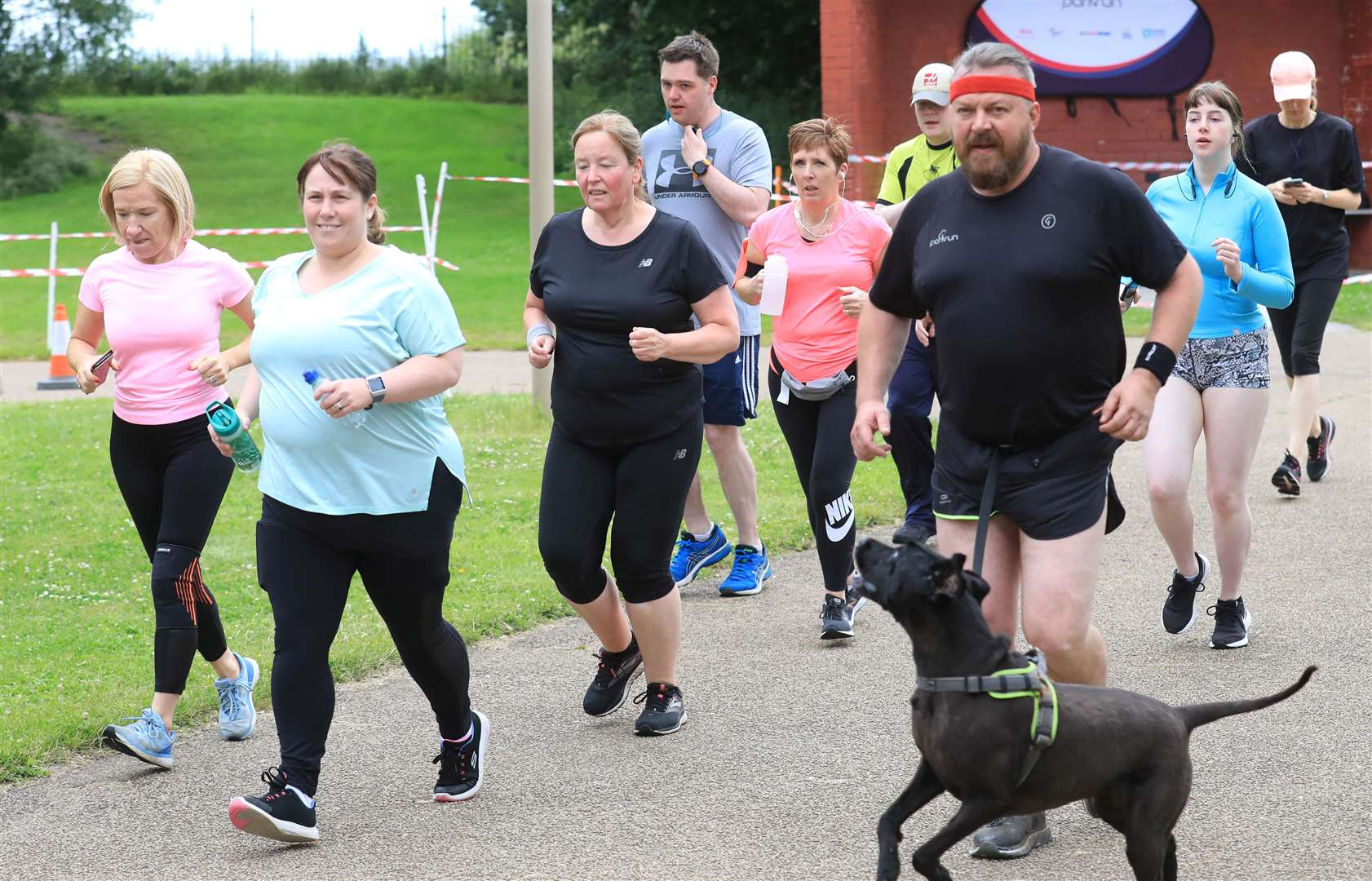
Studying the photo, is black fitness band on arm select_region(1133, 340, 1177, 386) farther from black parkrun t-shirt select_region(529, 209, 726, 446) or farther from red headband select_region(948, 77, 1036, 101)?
black parkrun t-shirt select_region(529, 209, 726, 446)

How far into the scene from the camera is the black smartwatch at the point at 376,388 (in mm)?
4414

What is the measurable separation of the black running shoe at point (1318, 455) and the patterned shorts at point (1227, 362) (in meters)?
3.56

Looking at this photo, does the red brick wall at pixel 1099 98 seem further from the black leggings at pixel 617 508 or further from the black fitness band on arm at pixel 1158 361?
the black fitness band on arm at pixel 1158 361

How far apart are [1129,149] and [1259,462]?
1398 cm

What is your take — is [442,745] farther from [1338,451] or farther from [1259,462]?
[1338,451]

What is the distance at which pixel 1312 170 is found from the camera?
28.6ft

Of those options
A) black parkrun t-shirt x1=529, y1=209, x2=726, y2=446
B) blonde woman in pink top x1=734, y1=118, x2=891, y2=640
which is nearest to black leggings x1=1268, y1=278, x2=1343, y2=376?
blonde woman in pink top x1=734, y1=118, x2=891, y2=640

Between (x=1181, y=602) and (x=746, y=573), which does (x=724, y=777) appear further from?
(x=746, y=573)

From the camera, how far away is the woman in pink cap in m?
8.66

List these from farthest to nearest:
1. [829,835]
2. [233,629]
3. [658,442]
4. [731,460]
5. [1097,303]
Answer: [731,460] < [233,629] < [658,442] < [829,835] < [1097,303]

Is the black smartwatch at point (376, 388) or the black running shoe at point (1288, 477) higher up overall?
the black smartwatch at point (376, 388)

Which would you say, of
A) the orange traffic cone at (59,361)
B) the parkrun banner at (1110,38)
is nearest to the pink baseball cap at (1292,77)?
the orange traffic cone at (59,361)

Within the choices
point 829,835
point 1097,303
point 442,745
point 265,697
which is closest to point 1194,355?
point 1097,303

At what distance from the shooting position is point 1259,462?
988 cm
